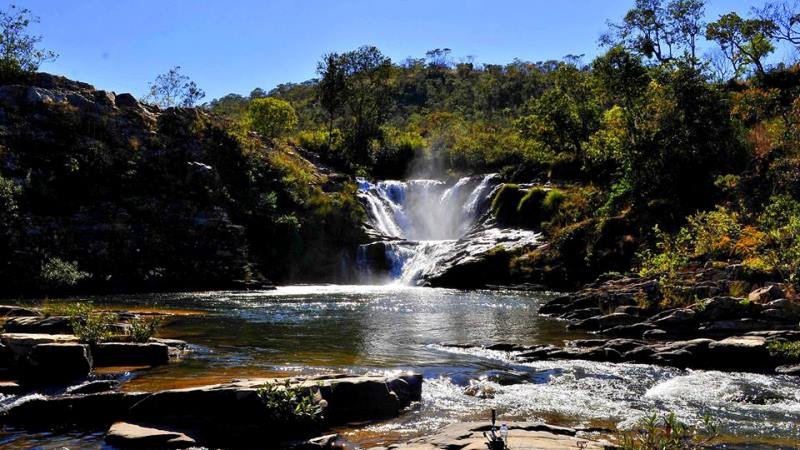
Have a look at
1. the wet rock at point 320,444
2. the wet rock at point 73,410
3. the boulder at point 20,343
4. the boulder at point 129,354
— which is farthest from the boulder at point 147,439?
the boulder at point 129,354

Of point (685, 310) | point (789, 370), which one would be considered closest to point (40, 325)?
point (685, 310)

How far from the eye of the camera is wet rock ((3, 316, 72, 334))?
1456 centimetres

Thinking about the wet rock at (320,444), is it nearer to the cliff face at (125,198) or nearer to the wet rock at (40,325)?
the wet rock at (40,325)

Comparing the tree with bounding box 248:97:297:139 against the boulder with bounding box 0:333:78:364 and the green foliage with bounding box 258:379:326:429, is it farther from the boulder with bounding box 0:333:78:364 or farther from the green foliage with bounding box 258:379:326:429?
the green foliage with bounding box 258:379:326:429

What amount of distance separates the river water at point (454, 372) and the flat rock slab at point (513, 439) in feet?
3.55

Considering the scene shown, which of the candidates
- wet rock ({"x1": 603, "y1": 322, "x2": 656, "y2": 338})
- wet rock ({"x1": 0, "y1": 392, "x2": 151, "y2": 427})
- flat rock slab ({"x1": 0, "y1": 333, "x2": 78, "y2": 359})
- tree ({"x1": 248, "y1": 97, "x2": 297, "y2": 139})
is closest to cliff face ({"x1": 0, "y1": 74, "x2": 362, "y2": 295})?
tree ({"x1": 248, "y1": 97, "x2": 297, "y2": 139})

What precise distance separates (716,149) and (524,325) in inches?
818

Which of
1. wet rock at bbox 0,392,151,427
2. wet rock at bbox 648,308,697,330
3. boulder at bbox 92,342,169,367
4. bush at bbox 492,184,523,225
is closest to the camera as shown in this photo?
wet rock at bbox 0,392,151,427

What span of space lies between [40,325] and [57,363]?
3746 mm

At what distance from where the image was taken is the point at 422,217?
53.6 m

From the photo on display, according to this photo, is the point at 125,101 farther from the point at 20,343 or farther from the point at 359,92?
the point at 20,343

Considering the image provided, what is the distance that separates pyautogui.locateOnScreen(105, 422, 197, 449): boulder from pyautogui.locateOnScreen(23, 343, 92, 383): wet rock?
396 centimetres

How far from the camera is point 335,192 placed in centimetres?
5328

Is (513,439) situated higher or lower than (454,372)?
higher
